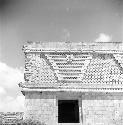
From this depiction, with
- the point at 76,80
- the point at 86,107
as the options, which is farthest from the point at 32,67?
the point at 86,107

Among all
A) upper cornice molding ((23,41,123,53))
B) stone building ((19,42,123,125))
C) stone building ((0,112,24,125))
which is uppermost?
upper cornice molding ((23,41,123,53))

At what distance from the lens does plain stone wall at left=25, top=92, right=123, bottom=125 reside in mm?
14320

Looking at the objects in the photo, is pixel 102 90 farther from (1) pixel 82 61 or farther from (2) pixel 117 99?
(1) pixel 82 61

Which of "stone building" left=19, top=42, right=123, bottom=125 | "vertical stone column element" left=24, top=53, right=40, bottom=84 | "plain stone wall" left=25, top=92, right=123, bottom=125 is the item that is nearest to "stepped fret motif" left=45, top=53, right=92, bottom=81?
"stone building" left=19, top=42, right=123, bottom=125

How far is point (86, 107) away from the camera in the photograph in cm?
1460

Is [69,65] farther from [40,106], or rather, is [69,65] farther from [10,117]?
[10,117]

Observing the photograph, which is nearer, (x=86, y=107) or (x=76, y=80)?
(x=86, y=107)

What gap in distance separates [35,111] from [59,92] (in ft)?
5.95

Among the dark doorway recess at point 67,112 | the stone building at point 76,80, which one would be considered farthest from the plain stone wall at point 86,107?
the dark doorway recess at point 67,112

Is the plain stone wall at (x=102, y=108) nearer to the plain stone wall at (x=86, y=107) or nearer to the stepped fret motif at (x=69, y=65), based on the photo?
the plain stone wall at (x=86, y=107)

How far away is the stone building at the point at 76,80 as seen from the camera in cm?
1447

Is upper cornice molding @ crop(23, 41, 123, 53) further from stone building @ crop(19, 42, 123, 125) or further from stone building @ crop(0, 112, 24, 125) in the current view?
stone building @ crop(0, 112, 24, 125)

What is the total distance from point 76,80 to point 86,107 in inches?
68.2

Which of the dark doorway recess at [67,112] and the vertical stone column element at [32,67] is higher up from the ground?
the vertical stone column element at [32,67]
